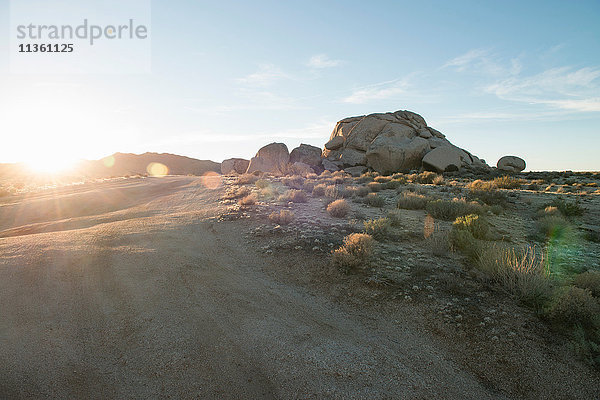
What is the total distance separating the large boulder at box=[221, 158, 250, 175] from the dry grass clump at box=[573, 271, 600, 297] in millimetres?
40131

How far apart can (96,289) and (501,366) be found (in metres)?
5.89

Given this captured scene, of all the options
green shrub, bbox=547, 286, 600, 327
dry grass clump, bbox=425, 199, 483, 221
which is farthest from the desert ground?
dry grass clump, bbox=425, 199, 483, 221

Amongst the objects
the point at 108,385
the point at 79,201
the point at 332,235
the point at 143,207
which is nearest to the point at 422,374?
the point at 108,385

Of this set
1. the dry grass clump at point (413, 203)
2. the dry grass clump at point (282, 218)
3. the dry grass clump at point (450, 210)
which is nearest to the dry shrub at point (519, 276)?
the dry grass clump at point (450, 210)

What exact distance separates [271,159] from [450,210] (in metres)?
30.9

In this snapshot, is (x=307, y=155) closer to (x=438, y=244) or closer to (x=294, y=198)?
(x=294, y=198)

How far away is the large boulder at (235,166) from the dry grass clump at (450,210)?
116ft

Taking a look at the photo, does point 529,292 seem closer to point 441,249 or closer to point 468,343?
point 468,343

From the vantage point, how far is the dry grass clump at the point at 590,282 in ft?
16.1

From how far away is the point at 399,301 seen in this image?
5.02 metres

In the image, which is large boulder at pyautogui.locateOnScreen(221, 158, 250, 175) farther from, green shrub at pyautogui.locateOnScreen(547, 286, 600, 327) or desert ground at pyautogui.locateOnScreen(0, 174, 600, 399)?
green shrub at pyautogui.locateOnScreen(547, 286, 600, 327)

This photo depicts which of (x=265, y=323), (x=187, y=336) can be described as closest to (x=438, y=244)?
(x=265, y=323)

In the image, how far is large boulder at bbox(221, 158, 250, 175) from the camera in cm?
4392

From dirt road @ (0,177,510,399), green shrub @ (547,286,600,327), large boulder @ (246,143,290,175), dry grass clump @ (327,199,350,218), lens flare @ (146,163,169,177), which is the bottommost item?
lens flare @ (146,163,169,177)
